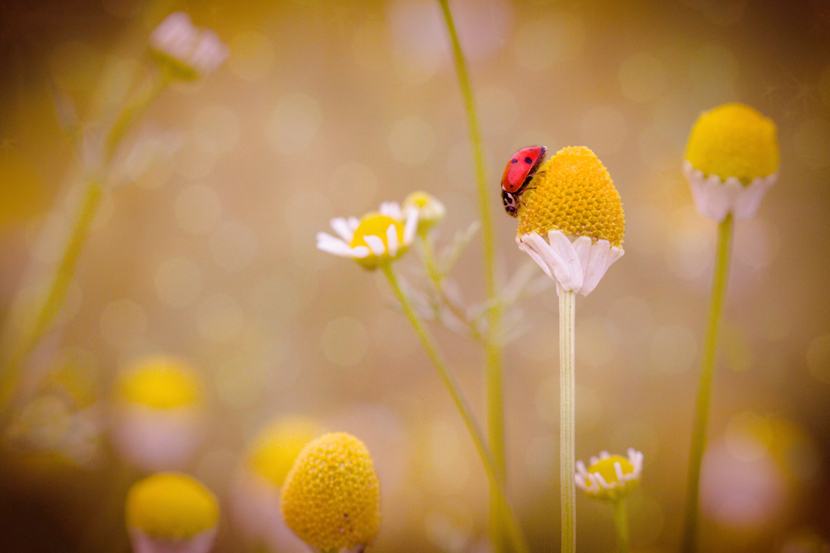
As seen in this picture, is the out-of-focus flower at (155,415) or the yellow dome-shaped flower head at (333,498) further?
the out-of-focus flower at (155,415)

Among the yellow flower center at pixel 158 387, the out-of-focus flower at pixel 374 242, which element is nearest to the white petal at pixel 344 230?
the out-of-focus flower at pixel 374 242

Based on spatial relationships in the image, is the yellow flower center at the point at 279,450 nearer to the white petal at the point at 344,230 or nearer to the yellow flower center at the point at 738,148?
the white petal at the point at 344,230

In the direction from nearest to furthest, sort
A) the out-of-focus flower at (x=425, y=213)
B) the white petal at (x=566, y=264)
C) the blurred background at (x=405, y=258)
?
1. the white petal at (x=566, y=264)
2. the out-of-focus flower at (x=425, y=213)
3. the blurred background at (x=405, y=258)

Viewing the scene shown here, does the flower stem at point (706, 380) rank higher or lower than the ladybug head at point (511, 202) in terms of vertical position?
lower

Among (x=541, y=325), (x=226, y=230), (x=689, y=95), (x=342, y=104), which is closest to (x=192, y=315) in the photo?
(x=226, y=230)

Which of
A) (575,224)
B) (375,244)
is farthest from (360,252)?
(575,224)

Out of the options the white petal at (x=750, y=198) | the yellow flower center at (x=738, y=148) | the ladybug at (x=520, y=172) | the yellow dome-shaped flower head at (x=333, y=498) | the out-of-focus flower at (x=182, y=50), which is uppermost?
the out-of-focus flower at (x=182, y=50)

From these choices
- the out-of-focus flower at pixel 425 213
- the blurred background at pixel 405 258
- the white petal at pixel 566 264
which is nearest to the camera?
the white petal at pixel 566 264

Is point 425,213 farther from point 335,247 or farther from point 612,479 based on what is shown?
point 612,479
